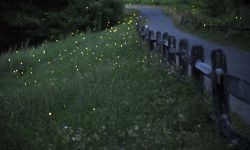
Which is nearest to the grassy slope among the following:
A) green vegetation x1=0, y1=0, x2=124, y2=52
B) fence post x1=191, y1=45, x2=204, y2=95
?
fence post x1=191, y1=45, x2=204, y2=95

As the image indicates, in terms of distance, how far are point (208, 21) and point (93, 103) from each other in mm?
29460

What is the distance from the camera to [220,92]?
765cm

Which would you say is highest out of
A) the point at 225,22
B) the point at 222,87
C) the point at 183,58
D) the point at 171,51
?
the point at 222,87

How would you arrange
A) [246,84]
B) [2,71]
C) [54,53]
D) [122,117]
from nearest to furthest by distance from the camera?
[246,84], [122,117], [2,71], [54,53]

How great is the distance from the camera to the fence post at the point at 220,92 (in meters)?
7.36

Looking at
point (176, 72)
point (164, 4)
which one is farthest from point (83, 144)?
point (164, 4)

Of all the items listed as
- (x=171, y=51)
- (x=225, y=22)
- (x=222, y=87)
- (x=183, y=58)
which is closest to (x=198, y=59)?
(x=183, y=58)

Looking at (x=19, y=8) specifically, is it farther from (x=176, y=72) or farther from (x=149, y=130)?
(x=149, y=130)

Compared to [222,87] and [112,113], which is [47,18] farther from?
[222,87]

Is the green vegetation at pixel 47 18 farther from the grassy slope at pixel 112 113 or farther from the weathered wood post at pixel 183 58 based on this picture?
the weathered wood post at pixel 183 58

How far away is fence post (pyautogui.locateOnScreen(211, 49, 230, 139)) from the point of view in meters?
7.36

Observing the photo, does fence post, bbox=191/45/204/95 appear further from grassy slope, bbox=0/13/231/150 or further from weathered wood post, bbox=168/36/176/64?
weathered wood post, bbox=168/36/176/64

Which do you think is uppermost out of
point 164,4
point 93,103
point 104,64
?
point 93,103

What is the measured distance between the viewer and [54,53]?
84.3 feet
